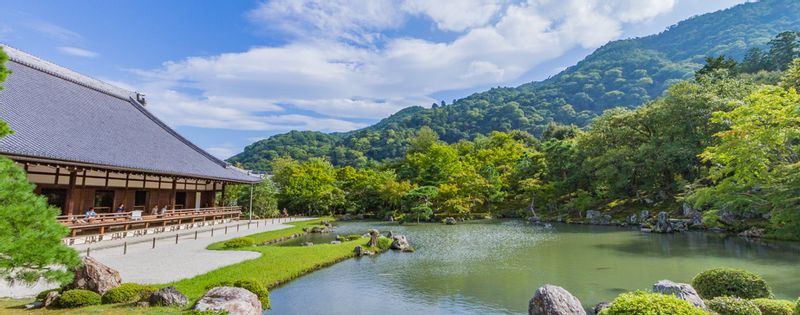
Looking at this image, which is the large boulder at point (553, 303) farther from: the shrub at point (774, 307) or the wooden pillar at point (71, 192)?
the wooden pillar at point (71, 192)

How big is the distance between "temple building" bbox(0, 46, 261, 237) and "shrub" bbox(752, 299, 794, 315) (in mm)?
18490

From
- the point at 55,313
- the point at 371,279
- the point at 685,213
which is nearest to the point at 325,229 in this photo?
the point at 371,279

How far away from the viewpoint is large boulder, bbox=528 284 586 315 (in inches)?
298

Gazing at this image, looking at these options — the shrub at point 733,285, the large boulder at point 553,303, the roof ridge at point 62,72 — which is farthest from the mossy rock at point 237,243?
the shrub at point 733,285

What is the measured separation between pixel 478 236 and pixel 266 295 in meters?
17.2

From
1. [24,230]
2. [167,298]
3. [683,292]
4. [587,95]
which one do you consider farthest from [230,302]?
[587,95]

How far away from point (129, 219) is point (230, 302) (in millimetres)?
14620

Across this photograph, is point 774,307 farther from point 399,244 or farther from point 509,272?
point 399,244

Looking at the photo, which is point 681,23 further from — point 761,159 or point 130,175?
point 130,175

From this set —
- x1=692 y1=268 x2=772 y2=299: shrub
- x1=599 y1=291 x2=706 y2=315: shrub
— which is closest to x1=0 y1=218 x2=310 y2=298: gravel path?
x1=599 y1=291 x2=706 y2=315: shrub

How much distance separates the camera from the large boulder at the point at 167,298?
7.79 meters

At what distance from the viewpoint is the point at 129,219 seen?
1844cm

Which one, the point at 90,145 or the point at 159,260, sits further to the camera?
the point at 90,145

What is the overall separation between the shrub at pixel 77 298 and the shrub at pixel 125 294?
0.17 m
